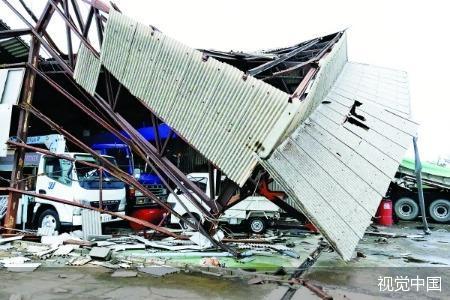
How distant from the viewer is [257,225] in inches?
562

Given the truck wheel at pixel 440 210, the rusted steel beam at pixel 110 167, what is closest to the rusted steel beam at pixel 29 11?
the rusted steel beam at pixel 110 167

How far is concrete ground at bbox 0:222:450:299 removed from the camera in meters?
6.33

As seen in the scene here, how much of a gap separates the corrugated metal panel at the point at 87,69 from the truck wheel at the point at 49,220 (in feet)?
14.3

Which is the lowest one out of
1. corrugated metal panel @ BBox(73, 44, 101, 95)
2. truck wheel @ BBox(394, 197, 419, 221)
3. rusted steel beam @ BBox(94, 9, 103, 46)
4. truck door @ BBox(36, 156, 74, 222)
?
truck wheel @ BBox(394, 197, 419, 221)

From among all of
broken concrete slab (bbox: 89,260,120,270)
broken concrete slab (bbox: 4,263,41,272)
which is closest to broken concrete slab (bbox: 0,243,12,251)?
broken concrete slab (bbox: 4,263,41,272)

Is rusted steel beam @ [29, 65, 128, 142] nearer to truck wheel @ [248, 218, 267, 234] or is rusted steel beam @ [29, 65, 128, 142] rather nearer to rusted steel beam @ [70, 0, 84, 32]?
rusted steel beam @ [70, 0, 84, 32]

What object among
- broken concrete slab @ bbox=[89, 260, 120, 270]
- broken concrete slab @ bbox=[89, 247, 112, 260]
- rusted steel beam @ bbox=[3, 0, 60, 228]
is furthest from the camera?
rusted steel beam @ bbox=[3, 0, 60, 228]

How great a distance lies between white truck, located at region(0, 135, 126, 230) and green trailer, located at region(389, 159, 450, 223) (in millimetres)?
13506

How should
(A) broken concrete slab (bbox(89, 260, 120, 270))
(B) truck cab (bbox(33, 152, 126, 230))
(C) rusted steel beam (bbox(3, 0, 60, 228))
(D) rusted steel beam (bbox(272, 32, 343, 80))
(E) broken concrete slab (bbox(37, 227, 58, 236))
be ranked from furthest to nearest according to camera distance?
(B) truck cab (bbox(33, 152, 126, 230)) → (E) broken concrete slab (bbox(37, 227, 58, 236)) → (C) rusted steel beam (bbox(3, 0, 60, 228)) → (D) rusted steel beam (bbox(272, 32, 343, 80)) → (A) broken concrete slab (bbox(89, 260, 120, 270))

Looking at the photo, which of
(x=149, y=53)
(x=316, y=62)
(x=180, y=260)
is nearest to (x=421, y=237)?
(x=316, y=62)

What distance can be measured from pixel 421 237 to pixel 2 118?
14.6 m

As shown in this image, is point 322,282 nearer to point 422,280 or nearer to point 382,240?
point 422,280

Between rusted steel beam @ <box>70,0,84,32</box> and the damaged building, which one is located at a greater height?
rusted steel beam @ <box>70,0,84,32</box>

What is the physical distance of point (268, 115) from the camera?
7113 millimetres
